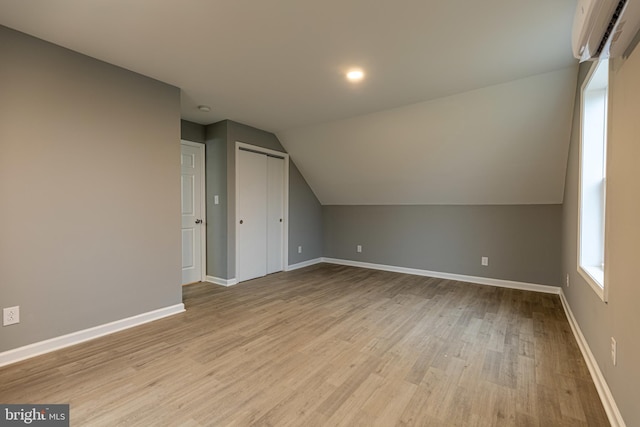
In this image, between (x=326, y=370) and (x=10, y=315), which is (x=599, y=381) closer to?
(x=326, y=370)

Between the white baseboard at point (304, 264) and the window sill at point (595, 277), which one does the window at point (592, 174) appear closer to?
the window sill at point (595, 277)

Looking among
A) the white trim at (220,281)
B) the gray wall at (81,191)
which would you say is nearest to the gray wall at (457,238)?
the white trim at (220,281)

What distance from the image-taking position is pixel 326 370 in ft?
6.61

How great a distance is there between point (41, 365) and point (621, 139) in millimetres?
3893

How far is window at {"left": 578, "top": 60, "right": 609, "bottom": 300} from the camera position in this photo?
7.51 ft

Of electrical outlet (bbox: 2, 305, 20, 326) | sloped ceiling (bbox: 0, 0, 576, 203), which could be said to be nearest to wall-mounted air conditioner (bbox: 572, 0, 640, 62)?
sloped ceiling (bbox: 0, 0, 576, 203)

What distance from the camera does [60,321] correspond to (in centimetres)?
229

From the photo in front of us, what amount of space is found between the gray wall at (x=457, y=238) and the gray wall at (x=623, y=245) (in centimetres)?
232

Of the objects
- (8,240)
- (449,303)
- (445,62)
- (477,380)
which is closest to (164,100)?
(8,240)

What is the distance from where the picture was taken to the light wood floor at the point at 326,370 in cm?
159

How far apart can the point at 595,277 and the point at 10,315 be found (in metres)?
4.18

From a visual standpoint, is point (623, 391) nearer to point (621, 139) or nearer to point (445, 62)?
point (621, 139)

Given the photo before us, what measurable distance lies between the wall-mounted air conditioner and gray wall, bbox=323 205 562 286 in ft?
9.92

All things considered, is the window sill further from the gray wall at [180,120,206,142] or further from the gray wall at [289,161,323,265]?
the gray wall at [180,120,206,142]
